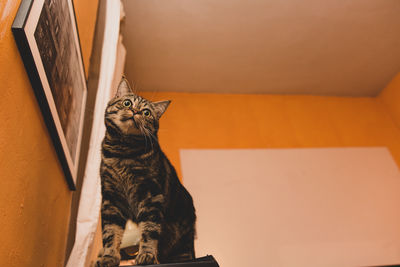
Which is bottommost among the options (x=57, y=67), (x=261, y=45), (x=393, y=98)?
(x=57, y=67)

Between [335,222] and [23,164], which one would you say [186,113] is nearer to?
[335,222]

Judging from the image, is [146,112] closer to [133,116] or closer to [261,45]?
[133,116]

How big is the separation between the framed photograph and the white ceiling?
946mm

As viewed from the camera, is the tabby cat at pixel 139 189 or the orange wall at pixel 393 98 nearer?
the tabby cat at pixel 139 189

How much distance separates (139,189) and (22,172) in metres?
0.26

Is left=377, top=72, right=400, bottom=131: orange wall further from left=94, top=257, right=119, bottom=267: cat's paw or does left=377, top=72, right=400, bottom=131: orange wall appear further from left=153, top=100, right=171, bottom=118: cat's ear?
left=94, top=257, right=119, bottom=267: cat's paw

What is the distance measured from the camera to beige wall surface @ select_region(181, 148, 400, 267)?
1730 mm

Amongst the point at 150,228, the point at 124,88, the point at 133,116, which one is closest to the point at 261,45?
the point at 124,88

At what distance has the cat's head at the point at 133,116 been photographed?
751mm

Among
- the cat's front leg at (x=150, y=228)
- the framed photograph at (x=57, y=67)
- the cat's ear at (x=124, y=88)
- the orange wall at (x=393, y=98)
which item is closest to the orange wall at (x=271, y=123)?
the orange wall at (x=393, y=98)

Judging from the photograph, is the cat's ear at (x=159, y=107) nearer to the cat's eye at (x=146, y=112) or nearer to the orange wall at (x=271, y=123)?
the cat's eye at (x=146, y=112)

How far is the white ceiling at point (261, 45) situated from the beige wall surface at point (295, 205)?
0.60m

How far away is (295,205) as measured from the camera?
1.92 m

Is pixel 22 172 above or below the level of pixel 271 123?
below
